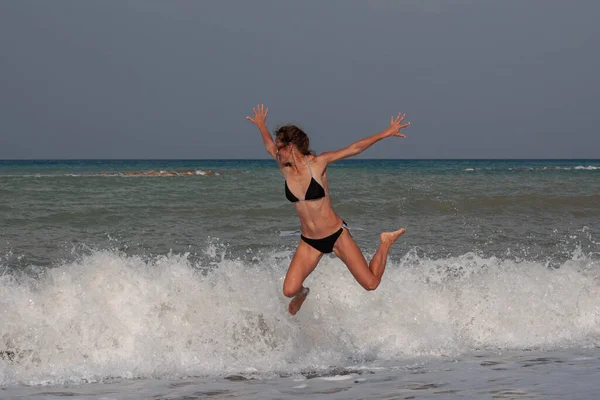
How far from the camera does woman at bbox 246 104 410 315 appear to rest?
6.01 meters

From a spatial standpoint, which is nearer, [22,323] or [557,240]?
[22,323]

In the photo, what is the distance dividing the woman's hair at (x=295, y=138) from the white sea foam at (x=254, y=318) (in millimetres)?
1791

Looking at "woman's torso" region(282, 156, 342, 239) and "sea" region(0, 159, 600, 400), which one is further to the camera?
"woman's torso" region(282, 156, 342, 239)

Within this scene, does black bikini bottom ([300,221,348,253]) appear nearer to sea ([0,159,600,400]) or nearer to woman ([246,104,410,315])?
woman ([246,104,410,315])

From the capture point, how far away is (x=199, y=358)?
6.28 metres

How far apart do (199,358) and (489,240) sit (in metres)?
7.18

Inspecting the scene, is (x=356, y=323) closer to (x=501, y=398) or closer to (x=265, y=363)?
(x=265, y=363)

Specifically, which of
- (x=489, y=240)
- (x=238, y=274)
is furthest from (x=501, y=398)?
(x=489, y=240)

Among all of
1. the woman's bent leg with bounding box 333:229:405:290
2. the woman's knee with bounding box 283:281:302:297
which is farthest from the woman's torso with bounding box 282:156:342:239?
the woman's knee with bounding box 283:281:302:297

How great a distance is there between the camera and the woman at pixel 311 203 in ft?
19.7

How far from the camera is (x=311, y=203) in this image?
20.0 feet

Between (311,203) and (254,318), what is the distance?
1509 mm

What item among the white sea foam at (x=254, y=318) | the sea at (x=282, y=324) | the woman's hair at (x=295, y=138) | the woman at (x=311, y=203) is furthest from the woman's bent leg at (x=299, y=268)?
the woman's hair at (x=295, y=138)

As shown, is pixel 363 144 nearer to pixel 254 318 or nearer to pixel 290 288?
pixel 290 288
